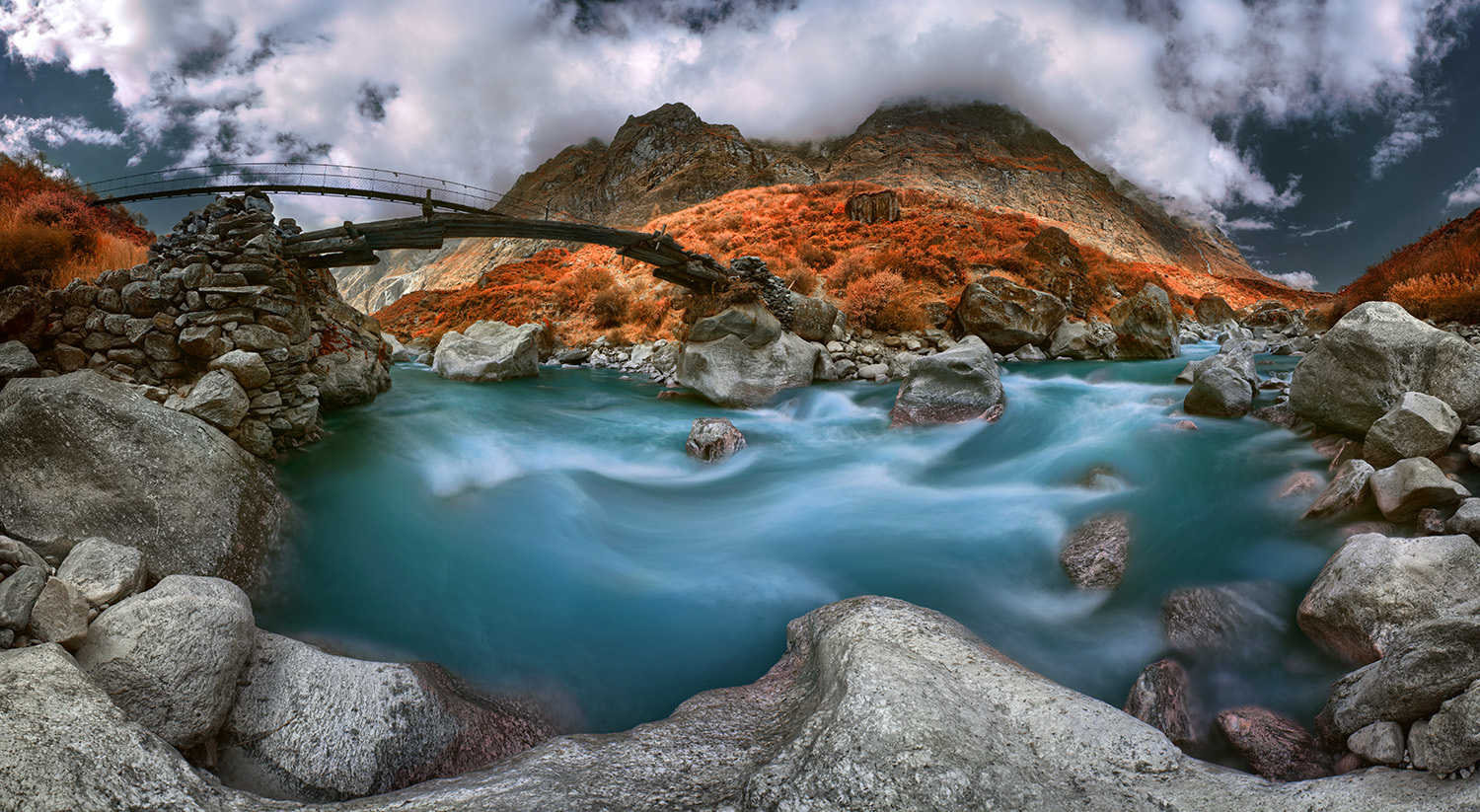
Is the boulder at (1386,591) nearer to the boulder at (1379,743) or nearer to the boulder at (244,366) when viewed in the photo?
the boulder at (1379,743)

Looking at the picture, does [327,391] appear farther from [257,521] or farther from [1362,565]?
[1362,565]

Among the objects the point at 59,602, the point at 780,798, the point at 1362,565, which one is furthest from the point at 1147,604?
the point at 59,602

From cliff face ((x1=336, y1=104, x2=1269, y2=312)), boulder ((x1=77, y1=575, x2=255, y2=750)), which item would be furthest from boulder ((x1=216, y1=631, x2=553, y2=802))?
cliff face ((x1=336, y1=104, x2=1269, y2=312))

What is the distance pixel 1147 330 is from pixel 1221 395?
9.36 metres

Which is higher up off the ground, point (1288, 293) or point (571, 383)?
point (1288, 293)

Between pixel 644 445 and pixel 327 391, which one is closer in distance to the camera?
pixel 327 391

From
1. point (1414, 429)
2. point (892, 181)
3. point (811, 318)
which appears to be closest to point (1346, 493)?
point (1414, 429)

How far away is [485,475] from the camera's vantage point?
318 inches

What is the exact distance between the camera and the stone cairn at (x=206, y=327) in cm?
599

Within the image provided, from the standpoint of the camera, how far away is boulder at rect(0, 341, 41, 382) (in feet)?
16.1

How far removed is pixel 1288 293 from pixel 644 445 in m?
56.8

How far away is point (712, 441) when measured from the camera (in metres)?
9.24

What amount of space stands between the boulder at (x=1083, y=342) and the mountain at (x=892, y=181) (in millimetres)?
22966

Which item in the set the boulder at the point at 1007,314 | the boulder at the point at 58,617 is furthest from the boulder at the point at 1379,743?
the boulder at the point at 1007,314
